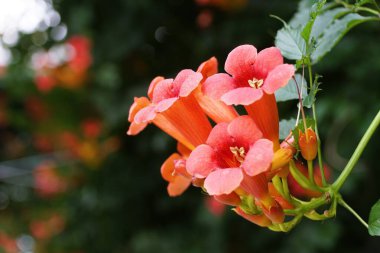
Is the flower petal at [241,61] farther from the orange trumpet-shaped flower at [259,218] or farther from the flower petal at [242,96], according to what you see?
the orange trumpet-shaped flower at [259,218]

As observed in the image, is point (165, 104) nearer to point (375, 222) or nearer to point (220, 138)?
point (220, 138)

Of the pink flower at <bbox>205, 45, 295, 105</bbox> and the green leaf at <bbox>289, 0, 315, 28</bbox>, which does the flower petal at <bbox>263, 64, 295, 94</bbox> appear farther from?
the green leaf at <bbox>289, 0, 315, 28</bbox>

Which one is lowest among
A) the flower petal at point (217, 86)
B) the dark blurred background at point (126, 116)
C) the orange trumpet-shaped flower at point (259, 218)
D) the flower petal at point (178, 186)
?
the dark blurred background at point (126, 116)

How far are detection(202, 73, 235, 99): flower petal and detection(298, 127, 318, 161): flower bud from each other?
0.40ft

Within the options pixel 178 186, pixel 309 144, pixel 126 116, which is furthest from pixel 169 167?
pixel 126 116

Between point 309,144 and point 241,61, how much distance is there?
15 cm

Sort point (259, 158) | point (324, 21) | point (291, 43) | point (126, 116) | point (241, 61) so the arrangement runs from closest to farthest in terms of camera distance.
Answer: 1. point (259, 158)
2. point (241, 61)
3. point (291, 43)
4. point (324, 21)
5. point (126, 116)

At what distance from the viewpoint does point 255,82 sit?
2.40 feet

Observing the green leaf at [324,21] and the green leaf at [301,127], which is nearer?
the green leaf at [301,127]

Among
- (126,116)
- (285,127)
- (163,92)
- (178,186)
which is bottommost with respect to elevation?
(126,116)

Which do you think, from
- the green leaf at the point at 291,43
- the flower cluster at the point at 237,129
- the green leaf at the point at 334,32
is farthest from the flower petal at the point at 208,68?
the green leaf at the point at 334,32

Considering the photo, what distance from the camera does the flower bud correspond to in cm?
74

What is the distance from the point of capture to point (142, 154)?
3.60 m

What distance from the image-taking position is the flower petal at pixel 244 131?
685 mm
